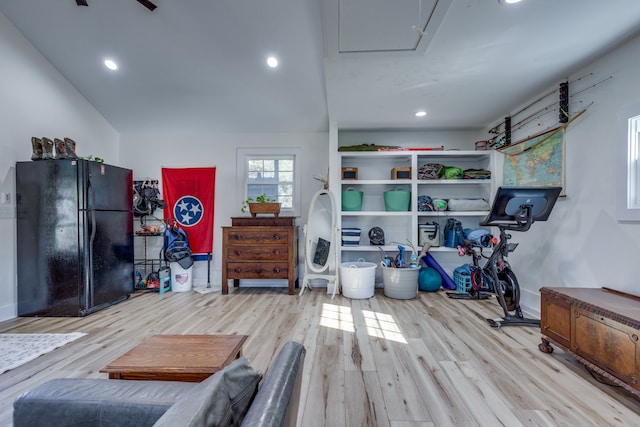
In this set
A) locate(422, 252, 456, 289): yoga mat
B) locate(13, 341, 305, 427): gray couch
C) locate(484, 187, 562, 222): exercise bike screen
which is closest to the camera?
locate(13, 341, 305, 427): gray couch

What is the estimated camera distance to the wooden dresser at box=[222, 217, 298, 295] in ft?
13.1

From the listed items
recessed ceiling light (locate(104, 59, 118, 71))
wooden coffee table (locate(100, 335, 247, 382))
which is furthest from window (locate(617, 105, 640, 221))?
recessed ceiling light (locate(104, 59, 118, 71))

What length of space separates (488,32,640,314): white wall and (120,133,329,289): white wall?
9.76ft

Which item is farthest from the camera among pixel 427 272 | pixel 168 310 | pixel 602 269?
pixel 427 272

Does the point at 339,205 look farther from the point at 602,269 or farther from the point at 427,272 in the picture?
the point at 602,269

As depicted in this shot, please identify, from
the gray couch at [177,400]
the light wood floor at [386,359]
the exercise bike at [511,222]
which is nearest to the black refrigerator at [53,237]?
the light wood floor at [386,359]

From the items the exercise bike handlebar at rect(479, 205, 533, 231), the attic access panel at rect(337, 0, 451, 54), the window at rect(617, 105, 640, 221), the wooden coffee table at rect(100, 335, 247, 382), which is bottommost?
the wooden coffee table at rect(100, 335, 247, 382)

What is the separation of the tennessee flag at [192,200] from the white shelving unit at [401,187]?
2054 mm

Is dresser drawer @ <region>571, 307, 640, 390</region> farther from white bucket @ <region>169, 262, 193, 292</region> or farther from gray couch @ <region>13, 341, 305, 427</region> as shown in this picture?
white bucket @ <region>169, 262, 193, 292</region>

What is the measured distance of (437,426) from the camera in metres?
1.43

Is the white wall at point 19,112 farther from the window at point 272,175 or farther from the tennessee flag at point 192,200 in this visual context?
the window at point 272,175

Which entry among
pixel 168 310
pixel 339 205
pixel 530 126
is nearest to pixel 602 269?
pixel 530 126

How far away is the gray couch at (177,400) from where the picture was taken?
1.87 feet

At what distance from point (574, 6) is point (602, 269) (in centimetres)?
202
